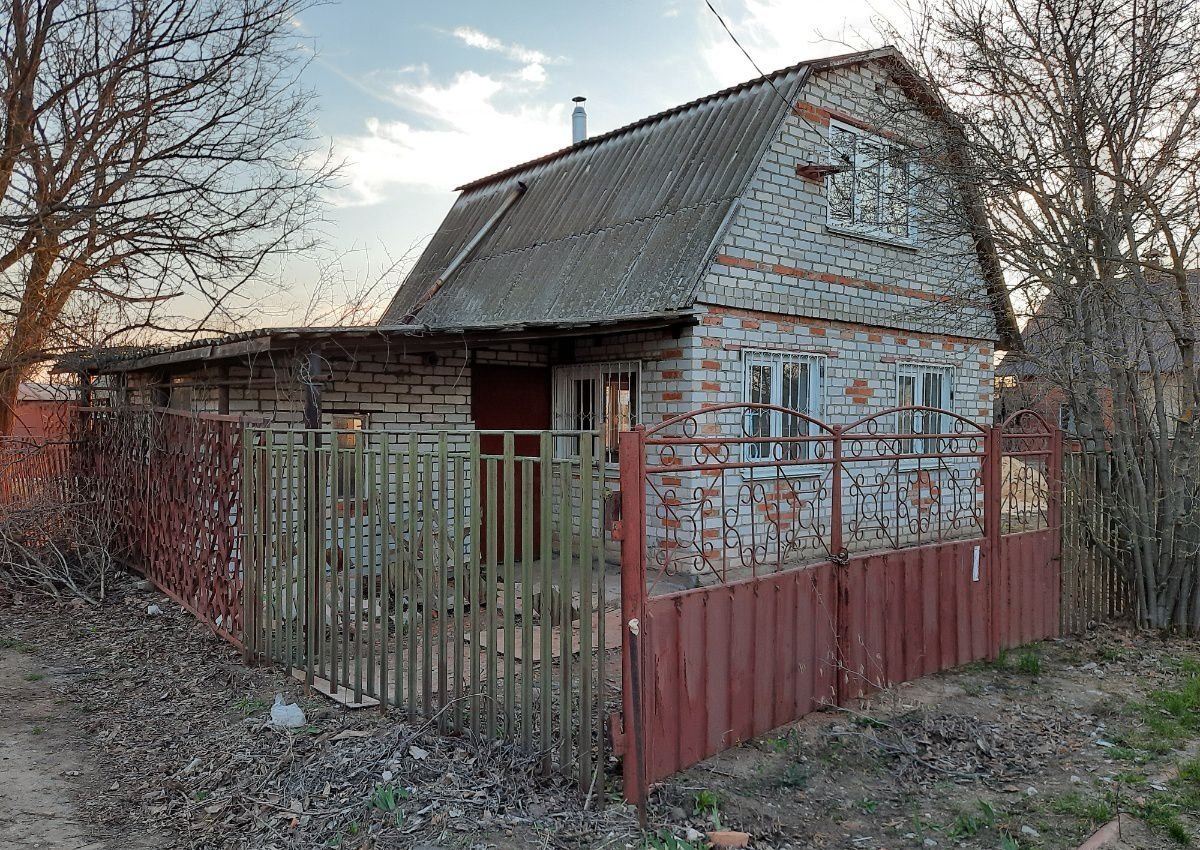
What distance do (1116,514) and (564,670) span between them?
5.99 m

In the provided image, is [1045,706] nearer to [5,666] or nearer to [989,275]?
[989,275]

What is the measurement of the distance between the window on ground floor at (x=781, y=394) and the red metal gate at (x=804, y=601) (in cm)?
143

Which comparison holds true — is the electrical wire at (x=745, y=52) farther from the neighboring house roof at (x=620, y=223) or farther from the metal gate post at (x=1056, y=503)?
the metal gate post at (x=1056, y=503)

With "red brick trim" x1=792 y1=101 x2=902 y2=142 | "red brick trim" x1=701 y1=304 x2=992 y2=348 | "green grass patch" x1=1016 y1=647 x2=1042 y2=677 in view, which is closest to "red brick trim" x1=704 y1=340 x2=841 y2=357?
"red brick trim" x1=701 y1=304 x2=992 y2=348

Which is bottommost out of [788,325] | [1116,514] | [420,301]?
[1116,514]

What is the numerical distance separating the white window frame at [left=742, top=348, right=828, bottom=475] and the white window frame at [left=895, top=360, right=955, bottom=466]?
164 cm

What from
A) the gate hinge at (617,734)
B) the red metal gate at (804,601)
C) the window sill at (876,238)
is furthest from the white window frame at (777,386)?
the gate hinge at (617,734)

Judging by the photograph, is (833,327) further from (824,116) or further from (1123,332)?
(1123,332)

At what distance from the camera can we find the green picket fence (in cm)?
373

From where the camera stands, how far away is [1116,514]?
7156 mm

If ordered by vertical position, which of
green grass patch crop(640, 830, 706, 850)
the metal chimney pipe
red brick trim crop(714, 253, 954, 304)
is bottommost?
green grass patch crop(640, 830, 706, 850)

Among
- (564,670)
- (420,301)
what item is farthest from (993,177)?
(420,301)

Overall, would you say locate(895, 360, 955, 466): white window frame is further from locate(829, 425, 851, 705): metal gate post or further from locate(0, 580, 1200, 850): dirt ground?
locate(829, 425, 851, 705): metal gate post

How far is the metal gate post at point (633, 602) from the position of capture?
3615mm
